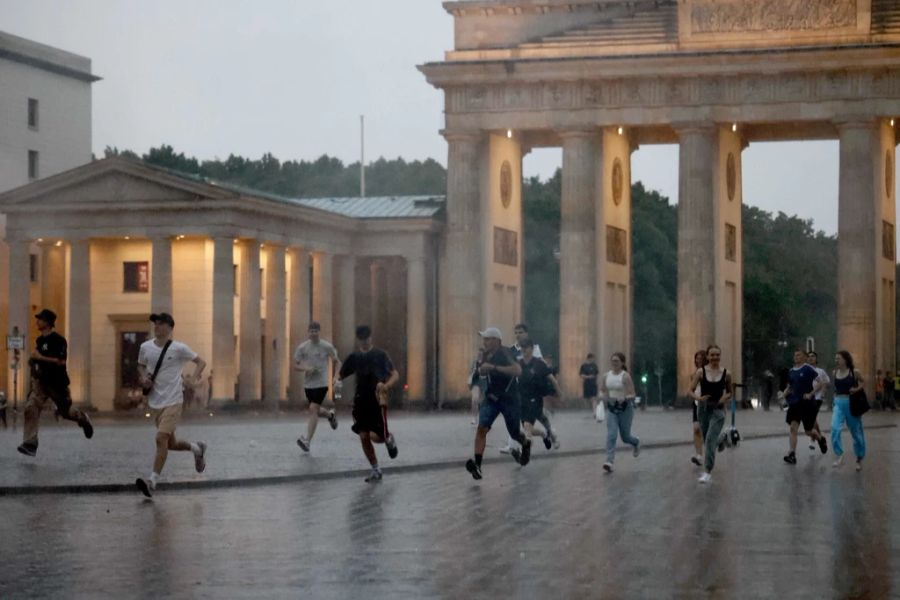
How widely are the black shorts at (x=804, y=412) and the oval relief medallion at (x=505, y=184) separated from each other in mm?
45359

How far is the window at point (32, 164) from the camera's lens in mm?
84938

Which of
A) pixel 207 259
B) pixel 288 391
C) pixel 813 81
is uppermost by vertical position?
pixel 813 81

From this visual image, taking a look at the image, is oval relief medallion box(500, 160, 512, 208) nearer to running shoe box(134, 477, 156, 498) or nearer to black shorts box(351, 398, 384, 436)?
black shorts box(351, 398, 384, 436)

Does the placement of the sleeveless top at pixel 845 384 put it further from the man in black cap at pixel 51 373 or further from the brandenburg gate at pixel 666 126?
the brandenburg gate at pixel 666 126

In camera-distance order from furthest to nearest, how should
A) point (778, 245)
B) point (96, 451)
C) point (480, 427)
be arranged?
point (778, 245)
point (96, 451)
point (480, 427)

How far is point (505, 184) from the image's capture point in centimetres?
8056

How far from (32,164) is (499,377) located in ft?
200

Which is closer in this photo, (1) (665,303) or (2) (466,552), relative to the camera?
(2) (466,552)

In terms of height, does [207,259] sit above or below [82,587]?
above

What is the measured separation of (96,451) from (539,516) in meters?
13.6

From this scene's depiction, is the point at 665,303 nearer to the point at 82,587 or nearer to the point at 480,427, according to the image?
the point at 480,427

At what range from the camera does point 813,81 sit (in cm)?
7419

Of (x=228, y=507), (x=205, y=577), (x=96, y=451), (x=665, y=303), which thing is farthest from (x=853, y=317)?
(x=205, y=577)

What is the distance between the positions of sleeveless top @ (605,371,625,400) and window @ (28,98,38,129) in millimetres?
55621
